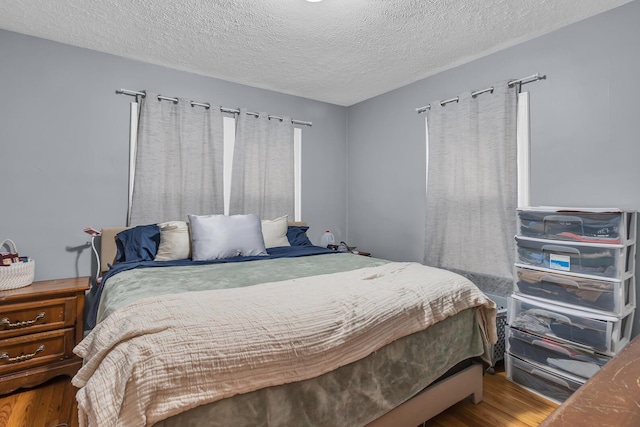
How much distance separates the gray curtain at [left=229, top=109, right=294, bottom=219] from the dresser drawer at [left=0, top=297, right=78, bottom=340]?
59.6 inches

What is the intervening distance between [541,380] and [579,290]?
24.0 inches

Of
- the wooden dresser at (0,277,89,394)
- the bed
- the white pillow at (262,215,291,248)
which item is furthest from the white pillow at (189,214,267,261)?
the wooden dresser at (0,277,89,394)

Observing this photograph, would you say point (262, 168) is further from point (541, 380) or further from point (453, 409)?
point (541, 380)

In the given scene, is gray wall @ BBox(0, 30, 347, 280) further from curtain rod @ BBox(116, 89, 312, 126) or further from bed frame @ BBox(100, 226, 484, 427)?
bed frame @ BBox(100, 226, 484, 427)

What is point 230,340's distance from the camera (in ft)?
3.60

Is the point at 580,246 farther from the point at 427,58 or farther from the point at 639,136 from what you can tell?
the point at 427,58

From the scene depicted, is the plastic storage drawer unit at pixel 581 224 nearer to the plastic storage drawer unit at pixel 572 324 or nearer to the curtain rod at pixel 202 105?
the plastic storage drawer unit at pixel 572 324

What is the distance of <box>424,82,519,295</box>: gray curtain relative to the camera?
8.67 ft

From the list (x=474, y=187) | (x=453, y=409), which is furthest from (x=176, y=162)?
(x=453, y=409)

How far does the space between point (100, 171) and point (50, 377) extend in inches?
60.9

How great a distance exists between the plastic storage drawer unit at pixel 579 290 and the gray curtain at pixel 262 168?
231cm

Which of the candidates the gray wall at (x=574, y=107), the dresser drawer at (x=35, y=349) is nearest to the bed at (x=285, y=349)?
the dresser drawer at (x=35, y=349)

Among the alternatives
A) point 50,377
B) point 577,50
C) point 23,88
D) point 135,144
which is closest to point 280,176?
point 135,144

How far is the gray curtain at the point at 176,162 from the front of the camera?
9.50 feet
